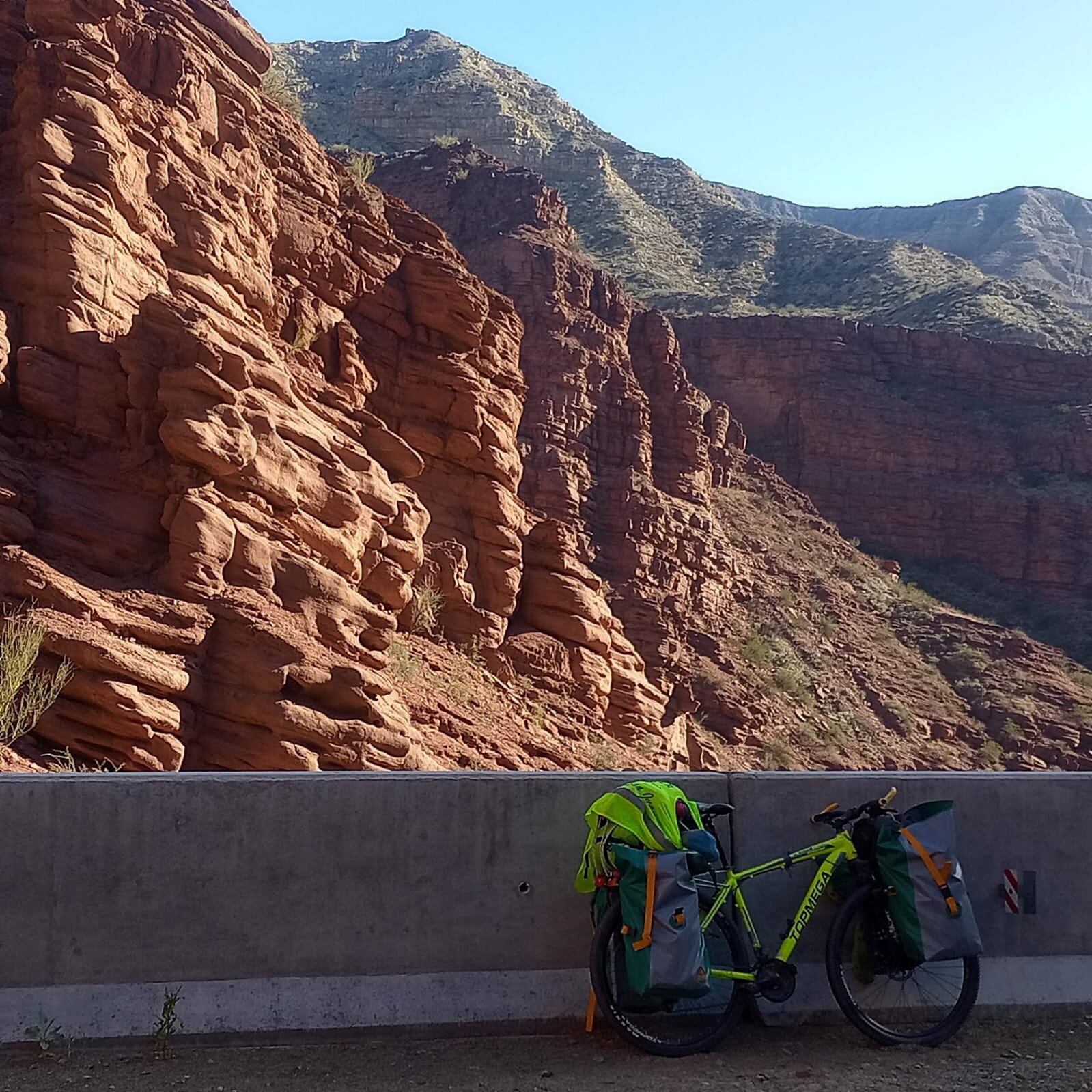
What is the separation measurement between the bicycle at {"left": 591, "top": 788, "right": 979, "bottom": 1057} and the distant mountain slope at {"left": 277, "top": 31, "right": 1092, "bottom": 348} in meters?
50.6

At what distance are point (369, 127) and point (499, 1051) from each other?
74.6m

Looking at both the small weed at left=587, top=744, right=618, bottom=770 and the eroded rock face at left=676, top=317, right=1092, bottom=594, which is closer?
the small weed at left=587, top=744, right=618, bottom=770

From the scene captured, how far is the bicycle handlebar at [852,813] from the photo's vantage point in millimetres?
5297

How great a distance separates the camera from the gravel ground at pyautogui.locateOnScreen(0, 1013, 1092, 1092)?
14.6 ft

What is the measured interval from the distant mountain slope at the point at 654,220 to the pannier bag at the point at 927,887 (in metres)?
50.6

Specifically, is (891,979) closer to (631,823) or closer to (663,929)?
(663,929)

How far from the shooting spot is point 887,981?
5359 millimetres

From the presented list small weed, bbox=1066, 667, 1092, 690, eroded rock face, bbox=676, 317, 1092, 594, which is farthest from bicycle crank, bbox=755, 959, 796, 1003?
eroded rock face, bbox=676, 317, 1092, 594

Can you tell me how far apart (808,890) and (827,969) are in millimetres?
366

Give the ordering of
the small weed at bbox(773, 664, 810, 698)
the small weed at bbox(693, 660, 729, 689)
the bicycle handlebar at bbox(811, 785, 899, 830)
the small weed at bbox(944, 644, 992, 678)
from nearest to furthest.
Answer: the bicycle handlebar at bbox(811, 785, 899, 830)
the small weed at bbox(693, 660, 729, 689)
the small weed at bbox(773, 664, 810, 698)
the small weed at bbox(944, 644, 992, 678)

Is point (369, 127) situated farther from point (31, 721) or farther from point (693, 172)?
point (31, 721)

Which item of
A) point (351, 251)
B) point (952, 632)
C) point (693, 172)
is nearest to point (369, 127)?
point (693, 172)

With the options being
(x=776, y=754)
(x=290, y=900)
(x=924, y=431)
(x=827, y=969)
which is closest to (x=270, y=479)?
(x=290, y=900)

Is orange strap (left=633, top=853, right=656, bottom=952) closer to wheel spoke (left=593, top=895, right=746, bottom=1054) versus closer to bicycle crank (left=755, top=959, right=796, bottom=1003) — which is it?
wheel spoke (left=593, top=895, right=746, bottom=1054)
